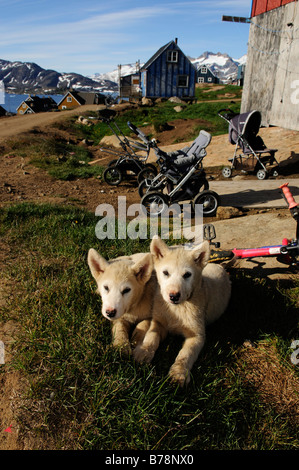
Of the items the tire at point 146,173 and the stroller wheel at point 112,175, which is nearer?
the tire at point 146,173

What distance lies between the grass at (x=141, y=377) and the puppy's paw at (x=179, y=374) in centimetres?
7

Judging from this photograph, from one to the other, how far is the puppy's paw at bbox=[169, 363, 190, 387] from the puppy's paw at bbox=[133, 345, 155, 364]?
0.20 m

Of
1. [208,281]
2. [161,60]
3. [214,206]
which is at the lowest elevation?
[214,206]

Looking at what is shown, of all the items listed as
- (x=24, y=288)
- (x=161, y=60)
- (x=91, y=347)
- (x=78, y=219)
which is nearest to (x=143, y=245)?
(x=78, y=219)

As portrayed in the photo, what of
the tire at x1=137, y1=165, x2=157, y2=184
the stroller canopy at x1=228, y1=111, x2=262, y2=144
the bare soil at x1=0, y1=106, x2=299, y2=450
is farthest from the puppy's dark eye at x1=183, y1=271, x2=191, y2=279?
the stroller canopy at x1=228, y1=111, x2=262, y2=144

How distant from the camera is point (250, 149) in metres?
10.5

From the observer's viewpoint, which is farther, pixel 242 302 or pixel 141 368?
pixel 242 302

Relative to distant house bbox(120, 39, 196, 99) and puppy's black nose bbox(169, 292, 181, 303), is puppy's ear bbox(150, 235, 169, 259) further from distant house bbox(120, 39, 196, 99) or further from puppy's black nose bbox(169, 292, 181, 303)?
distant house bbox(120, 39, 196, 99)

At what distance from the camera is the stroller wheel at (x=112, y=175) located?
10.4 metres

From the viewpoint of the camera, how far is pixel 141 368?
2.62m

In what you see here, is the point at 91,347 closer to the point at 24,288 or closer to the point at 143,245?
the point at 24,288

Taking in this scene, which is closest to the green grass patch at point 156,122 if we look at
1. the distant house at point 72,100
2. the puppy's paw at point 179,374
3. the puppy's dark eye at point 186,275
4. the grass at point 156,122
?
the grass at point 156,122

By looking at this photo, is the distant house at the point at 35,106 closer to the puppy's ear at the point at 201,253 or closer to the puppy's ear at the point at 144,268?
the puppy's ear at the point at 144,268

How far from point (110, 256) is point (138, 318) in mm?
1553
